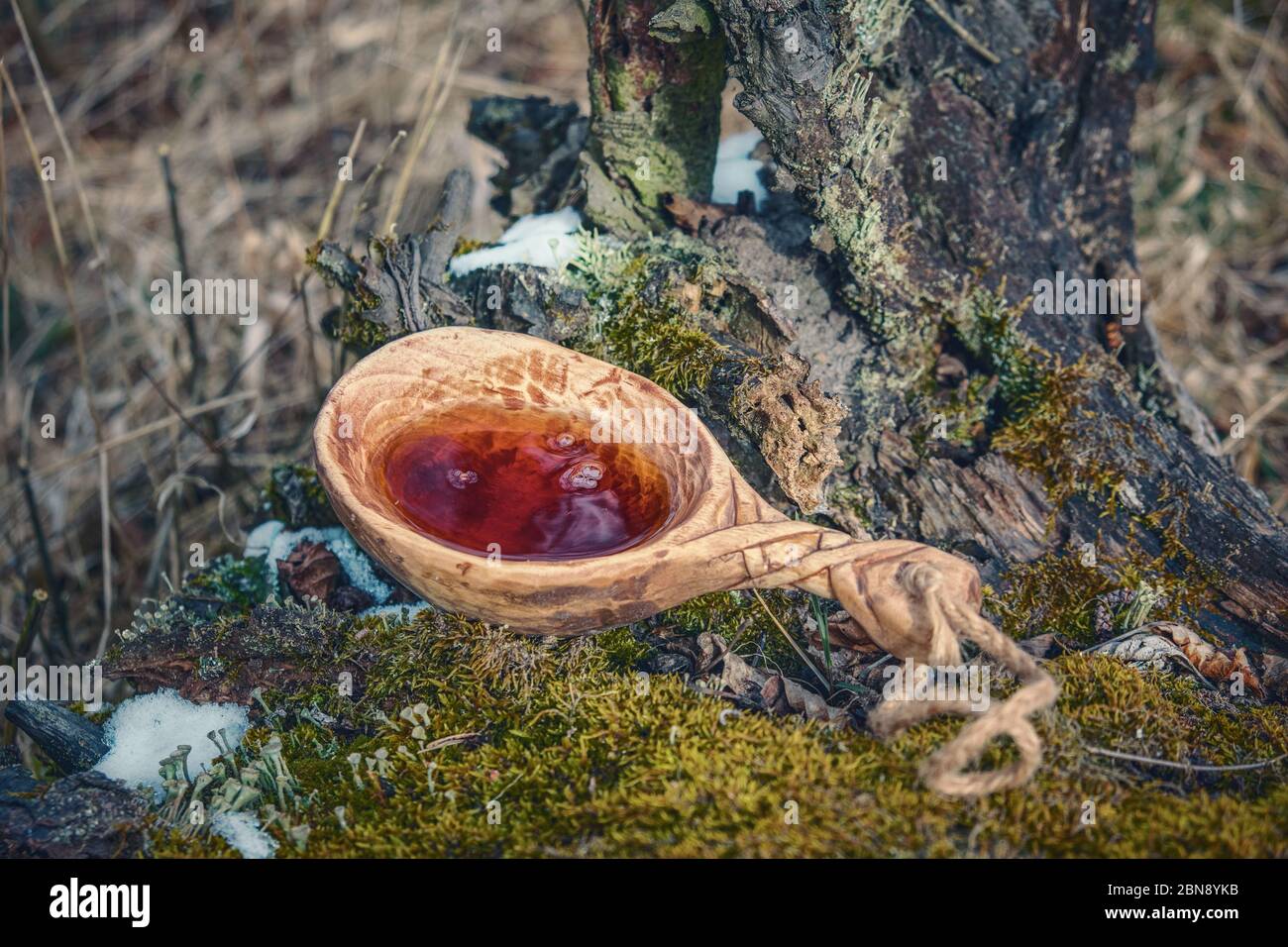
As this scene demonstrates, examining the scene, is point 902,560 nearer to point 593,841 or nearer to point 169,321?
point 593,841

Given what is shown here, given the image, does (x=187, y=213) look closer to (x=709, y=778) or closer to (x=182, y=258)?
(x=182, y=258)

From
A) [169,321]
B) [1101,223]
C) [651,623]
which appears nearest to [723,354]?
[651,623]

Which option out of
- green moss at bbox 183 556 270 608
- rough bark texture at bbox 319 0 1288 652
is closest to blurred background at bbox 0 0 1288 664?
green moss at bbox 183 556 270 608

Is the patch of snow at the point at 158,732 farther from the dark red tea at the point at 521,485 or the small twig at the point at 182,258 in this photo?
the small twig at the point at 182,258

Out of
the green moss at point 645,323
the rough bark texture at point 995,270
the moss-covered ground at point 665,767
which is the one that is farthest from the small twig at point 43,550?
the rough bark texture at point 995,270

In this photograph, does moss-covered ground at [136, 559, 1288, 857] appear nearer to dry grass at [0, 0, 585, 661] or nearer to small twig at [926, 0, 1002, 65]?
dry grass at [0, 0, 585, 661]
